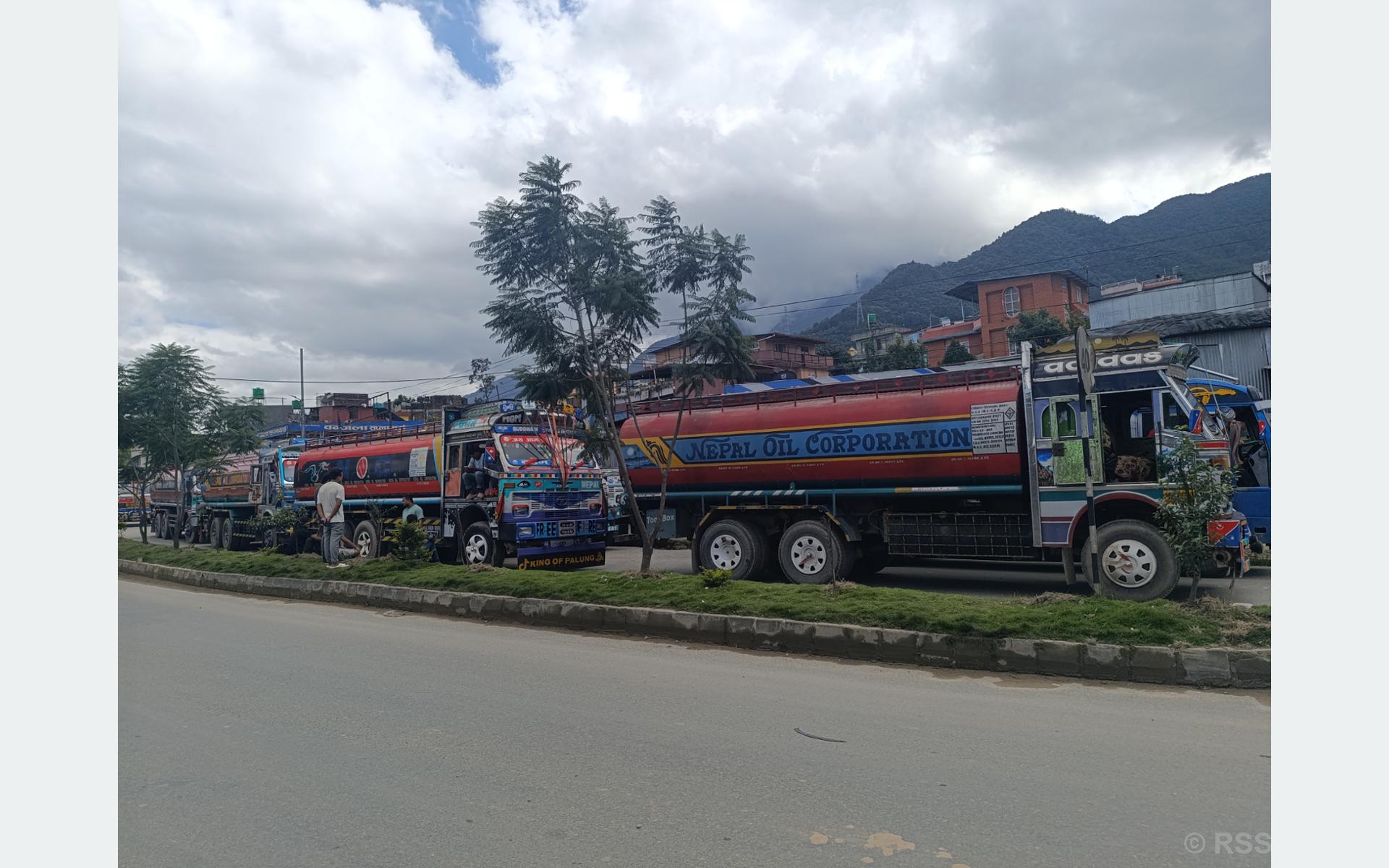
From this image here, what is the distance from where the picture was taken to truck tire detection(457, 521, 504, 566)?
47.0 ft

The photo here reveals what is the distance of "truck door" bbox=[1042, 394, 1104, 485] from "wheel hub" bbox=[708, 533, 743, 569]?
179 inches

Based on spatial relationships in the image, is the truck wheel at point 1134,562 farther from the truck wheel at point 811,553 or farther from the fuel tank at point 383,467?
the fuel tank at point 383,467

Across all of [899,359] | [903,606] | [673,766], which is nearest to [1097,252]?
[899,359]

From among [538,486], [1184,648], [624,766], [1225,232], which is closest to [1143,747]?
[1184,648]

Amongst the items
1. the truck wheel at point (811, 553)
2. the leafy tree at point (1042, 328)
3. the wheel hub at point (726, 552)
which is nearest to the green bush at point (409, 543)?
the wheel hub at point (726, 552)

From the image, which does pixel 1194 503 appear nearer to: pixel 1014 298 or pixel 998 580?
pixel 998 580

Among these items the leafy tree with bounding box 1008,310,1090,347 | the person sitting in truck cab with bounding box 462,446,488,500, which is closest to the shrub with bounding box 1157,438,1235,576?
the person sitting in truck cab with bounding box 462,446,488,500

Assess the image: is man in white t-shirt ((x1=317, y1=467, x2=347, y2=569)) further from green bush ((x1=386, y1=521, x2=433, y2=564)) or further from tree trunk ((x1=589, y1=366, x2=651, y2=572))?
tree trunk ((x1=589, y1=366, x2=651, y2=572))

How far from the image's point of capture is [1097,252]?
7112 centimetres

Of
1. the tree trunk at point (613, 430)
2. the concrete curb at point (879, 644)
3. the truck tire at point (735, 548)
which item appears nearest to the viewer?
the concrete curb at point (879, 644)

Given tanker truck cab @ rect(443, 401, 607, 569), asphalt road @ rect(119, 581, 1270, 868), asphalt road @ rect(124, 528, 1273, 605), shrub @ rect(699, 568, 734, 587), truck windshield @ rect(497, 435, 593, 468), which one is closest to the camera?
asphalt road @ rect(119, 581, 1270, 868)

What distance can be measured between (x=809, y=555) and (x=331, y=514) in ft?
27.3

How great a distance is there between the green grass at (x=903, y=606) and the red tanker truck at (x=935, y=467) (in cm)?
158

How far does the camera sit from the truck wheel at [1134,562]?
922cm
